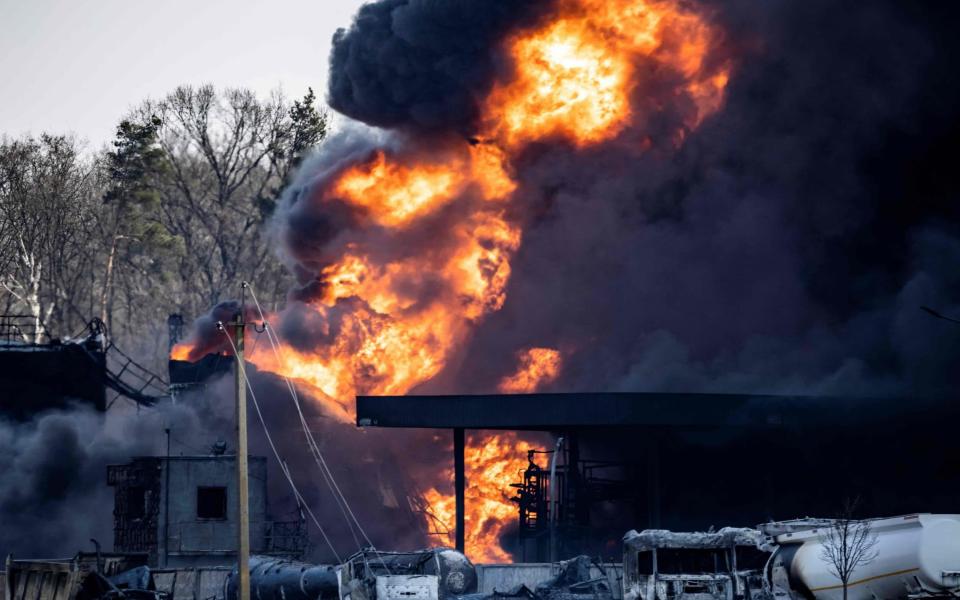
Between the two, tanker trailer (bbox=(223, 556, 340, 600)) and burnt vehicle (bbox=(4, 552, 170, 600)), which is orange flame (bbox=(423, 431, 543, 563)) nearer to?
tanker trailer (bbox=(223, 556, 340, 600))

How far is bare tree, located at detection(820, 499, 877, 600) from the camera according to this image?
28641mm

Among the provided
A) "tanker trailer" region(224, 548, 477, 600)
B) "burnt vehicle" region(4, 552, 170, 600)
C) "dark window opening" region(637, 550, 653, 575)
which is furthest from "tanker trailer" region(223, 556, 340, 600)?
"dark window opening" region(637, 550, 653, 575)

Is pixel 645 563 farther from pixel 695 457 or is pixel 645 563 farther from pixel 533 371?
pixel 533 371

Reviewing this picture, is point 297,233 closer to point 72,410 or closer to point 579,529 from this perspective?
point 72,410

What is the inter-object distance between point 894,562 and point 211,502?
84.1ft

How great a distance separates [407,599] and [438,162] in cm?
2643

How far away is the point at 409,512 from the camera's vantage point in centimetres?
5431

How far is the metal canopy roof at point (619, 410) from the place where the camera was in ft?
141

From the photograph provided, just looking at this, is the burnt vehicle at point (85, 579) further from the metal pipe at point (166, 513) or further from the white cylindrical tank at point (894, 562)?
the white cylindrical tank at point (894, 562)

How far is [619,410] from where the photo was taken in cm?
4269

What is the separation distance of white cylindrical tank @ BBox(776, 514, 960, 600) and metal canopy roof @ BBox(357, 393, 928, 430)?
40.2 ft

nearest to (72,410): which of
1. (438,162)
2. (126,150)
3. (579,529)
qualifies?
(438,162)

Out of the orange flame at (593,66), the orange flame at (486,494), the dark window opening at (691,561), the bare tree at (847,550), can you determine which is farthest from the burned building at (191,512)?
the bare tree at (847,550)

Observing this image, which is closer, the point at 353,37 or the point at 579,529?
the point at 579,529
